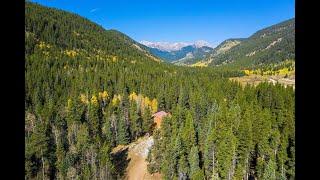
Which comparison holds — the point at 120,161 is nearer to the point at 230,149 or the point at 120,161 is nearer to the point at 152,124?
the point at 152,124

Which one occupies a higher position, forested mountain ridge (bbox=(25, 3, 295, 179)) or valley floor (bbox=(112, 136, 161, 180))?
forested mountain ridge (bbox=(25, 3, 295, 179))

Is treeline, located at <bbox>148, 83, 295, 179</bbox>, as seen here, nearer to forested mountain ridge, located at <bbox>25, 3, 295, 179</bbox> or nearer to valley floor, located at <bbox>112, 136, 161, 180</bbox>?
forested mountain ridge, located at <bbox>25, 3, 295, 179</bbox>

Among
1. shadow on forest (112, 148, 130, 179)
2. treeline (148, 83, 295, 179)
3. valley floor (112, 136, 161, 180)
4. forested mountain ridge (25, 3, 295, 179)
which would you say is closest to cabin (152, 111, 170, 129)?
forested mountain ridge (25, 3, 295, 179)

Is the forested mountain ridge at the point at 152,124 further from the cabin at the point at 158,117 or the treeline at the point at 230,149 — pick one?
the cabin at the point at 158,117

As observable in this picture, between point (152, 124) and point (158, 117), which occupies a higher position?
point (158, 117)

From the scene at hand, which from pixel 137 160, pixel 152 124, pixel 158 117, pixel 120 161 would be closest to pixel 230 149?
pixel 137 160

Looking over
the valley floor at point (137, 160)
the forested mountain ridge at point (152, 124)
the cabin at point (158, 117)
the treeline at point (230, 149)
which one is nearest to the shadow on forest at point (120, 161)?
the valley floor at point (137, 160)

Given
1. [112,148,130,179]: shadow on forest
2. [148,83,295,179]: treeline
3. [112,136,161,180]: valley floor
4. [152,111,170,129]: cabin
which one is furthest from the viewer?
[152,111,170,129]: cabin
